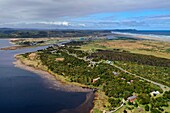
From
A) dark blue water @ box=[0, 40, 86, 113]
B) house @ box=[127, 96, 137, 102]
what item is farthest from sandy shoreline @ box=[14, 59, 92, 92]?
house @ box=[127, 96, 137, 102]

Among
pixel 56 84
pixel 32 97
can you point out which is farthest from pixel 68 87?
pixel 32 97

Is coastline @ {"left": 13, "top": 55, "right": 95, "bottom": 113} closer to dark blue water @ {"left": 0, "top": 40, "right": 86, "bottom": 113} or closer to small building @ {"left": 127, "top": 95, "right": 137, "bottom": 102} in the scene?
dark blue water @ {"left": 0, "top": 40, "right": 86, "bottom": 113}

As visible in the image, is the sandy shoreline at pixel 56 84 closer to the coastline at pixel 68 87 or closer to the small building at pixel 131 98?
the coastline at pixel 68 87

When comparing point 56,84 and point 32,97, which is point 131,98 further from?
point 56,84

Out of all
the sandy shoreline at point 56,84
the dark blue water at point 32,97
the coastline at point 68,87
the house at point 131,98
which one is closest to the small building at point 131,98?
the house at point 131,98

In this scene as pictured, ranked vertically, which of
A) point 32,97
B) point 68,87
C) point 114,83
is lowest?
point 68,87

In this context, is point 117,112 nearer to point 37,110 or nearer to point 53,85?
point 37,110

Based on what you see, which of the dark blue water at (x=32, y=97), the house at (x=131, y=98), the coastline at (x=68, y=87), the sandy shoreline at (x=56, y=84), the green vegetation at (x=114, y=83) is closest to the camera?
the green vegetation at (x=114, y=83)

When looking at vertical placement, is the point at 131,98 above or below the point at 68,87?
above
